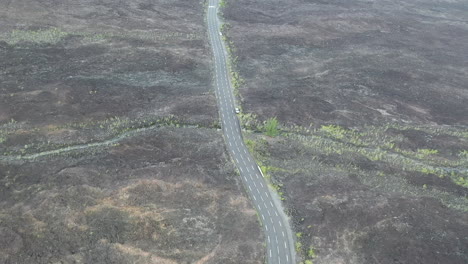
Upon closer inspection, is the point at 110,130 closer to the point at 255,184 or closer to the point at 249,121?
the point at 249,121

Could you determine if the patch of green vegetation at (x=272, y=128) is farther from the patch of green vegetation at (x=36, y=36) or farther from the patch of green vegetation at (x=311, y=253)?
the patch of green vegetation at (x=36, y=36)

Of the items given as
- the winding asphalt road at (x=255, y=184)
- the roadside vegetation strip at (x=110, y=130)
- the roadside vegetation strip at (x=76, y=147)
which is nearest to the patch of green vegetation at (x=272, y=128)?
the winding asphalt road at (x=255, y=184)

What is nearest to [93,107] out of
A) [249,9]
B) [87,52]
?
[87,52]

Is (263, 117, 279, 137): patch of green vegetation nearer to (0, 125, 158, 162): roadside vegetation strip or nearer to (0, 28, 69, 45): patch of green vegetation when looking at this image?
(0, 125, 158, 162): roadside vegetation strip

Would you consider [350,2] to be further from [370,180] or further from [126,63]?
[370,180]

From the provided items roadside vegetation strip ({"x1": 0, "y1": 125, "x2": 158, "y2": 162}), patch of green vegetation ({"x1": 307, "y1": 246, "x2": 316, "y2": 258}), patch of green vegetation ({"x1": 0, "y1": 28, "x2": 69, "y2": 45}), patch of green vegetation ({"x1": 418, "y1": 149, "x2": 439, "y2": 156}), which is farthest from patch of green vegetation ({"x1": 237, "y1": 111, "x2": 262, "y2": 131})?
patch of green vegetation ({"x1": 0, "y1": 28, "x2": 69, "y2": 45})

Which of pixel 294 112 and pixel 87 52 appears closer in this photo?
pixel 294 112

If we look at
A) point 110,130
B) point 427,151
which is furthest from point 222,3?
point 427,151
